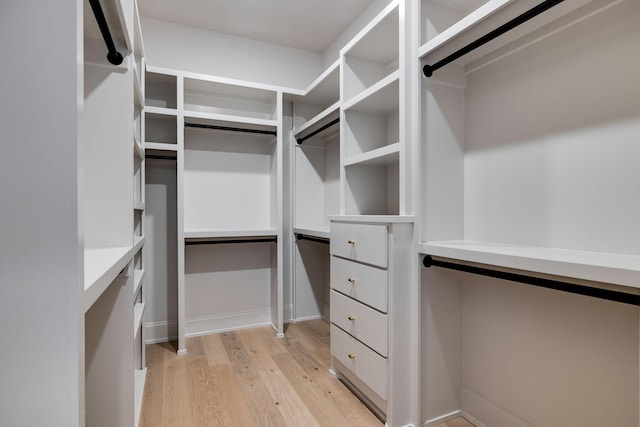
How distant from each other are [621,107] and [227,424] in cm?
208

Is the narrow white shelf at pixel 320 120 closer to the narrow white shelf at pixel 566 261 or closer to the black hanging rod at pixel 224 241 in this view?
the black hanging rod at pixel 224 241

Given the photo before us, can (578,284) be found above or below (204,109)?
below

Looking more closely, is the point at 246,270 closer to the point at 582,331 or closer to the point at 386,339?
the point at 386,339

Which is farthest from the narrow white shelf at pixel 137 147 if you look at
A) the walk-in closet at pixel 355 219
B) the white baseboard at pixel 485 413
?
the white baseboard at pixel 485 413

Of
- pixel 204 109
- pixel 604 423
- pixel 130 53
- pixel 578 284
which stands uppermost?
pixel 204 109

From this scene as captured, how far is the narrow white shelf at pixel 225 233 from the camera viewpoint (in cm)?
249

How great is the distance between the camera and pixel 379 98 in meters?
1.96

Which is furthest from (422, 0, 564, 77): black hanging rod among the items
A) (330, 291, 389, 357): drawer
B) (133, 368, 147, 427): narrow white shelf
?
(133, 368, 147, 427): narrow white shelf

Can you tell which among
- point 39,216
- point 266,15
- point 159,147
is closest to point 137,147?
point 159,147

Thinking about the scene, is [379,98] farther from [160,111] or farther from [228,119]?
[160,111]

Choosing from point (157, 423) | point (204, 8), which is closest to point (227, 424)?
point (157, 423)

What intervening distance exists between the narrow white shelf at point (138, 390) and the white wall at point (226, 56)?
2.25 meters

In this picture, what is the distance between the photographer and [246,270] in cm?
298

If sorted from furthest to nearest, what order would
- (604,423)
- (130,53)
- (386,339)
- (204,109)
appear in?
1. (204,109)
2. (386,339)
3. (130,53)
4. (604,423)
